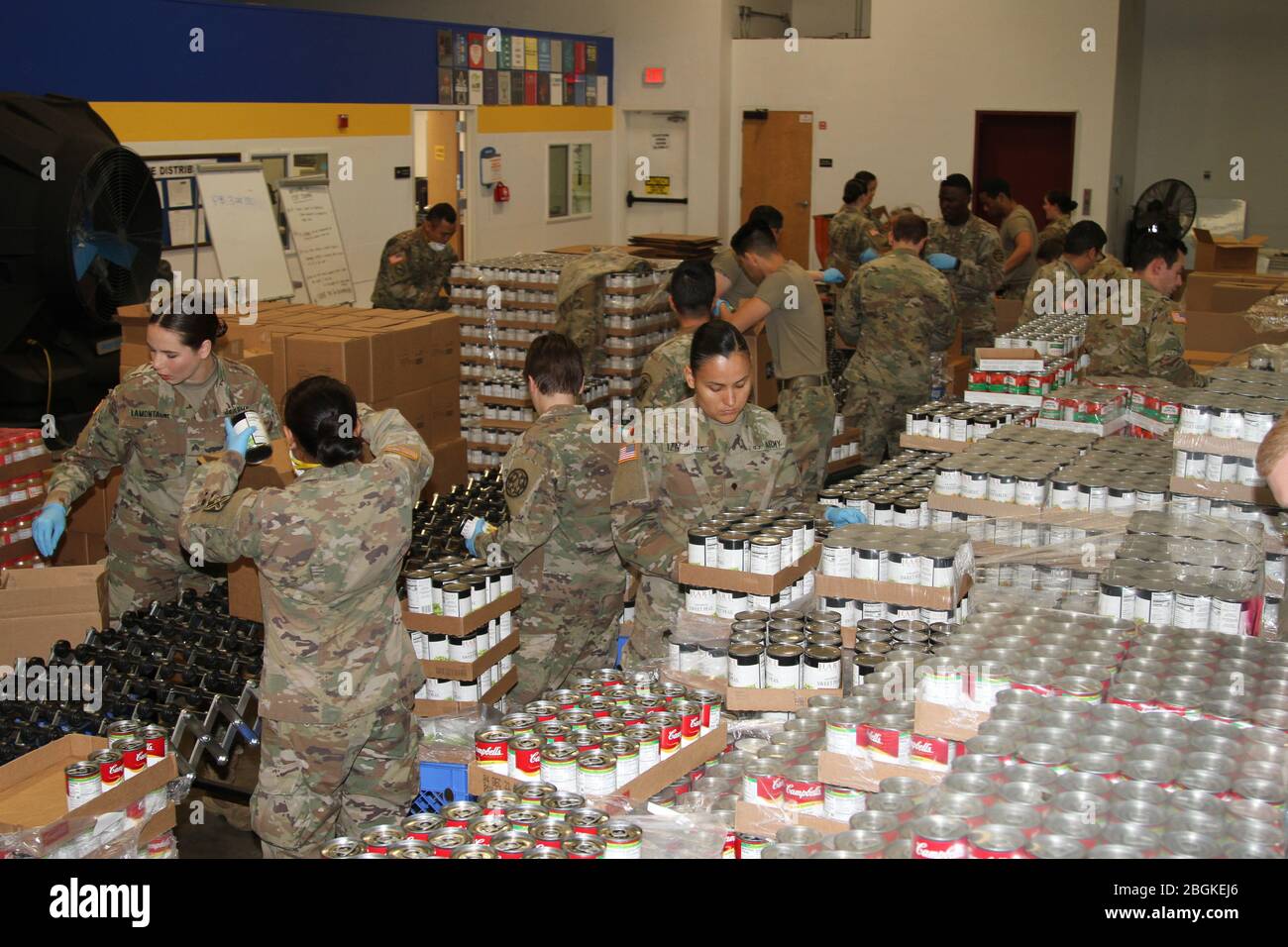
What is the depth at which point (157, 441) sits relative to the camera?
15.9 ft

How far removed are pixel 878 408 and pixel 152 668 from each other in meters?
4.77

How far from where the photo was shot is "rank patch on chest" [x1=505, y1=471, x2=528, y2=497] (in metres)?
4.48

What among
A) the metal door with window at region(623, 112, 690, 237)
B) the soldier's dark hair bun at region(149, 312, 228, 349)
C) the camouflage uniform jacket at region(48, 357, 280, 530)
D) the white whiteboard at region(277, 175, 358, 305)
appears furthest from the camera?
the metal door with window at region(623, 112, 690, 237)

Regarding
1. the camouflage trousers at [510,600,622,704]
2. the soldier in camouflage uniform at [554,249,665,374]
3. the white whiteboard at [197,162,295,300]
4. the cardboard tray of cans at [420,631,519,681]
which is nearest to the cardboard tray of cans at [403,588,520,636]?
the cardboard tray of cans at [420,631,519,681]

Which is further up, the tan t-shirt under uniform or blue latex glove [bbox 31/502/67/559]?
the tan t-shirt under uniform

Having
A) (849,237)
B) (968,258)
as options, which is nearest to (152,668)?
(968,258)

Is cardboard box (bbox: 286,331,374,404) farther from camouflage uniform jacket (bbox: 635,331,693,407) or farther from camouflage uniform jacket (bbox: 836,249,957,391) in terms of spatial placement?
camouflage uniform jacket (bbox: 836,249,957,391)

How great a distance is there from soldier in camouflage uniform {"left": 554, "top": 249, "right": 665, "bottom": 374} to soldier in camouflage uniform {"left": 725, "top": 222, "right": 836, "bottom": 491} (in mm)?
1843

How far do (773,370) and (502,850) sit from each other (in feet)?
16.7

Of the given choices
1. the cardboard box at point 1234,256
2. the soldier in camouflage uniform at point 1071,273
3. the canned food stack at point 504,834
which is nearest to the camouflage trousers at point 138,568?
the canned food stack at point 504,834

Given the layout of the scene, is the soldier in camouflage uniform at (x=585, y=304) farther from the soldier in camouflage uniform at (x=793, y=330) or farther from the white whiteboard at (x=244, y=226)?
the white whiteboard at (x=244, y=226)

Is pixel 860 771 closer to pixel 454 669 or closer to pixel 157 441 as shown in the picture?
pixel 454 669

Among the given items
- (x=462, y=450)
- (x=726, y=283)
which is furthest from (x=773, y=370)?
(x=462, y=450)

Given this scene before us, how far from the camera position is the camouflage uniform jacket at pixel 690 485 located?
445 cm
